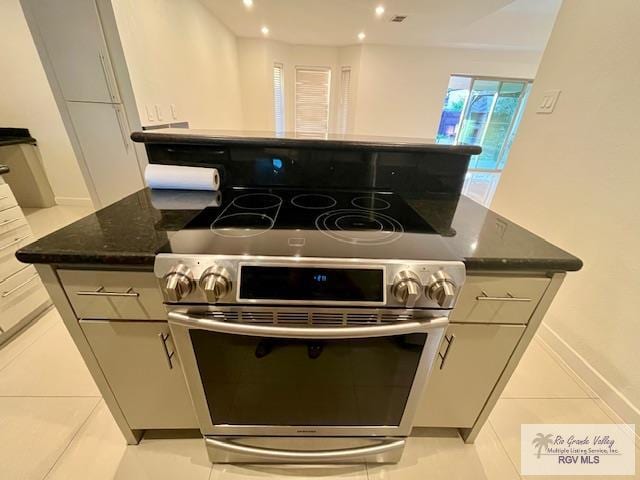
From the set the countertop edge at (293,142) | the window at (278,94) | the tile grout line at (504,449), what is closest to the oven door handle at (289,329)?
the countertop edge at (293,142)

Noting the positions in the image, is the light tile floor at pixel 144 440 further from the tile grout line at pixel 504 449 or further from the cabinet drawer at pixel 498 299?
the cabinet drawer at pixel 498 299

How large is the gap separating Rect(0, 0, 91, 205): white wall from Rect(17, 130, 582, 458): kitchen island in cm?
327

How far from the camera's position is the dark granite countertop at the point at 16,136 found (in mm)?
2827

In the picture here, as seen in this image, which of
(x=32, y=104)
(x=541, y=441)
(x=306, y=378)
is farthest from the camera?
(x=32, y=104)

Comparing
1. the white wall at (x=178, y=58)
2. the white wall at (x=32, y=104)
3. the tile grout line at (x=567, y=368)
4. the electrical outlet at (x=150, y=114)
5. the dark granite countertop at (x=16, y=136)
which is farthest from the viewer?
the dark granite countertop at (x=16, y=136)

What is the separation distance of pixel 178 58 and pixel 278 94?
2798 millimetres

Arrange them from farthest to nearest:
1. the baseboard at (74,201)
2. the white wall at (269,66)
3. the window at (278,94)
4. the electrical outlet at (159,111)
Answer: the window at (278,94) < the white wall at (269,66) < the baseboard at (74,201) < the electrical outlet at (159,111)

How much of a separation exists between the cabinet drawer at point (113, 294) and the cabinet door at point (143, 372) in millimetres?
37

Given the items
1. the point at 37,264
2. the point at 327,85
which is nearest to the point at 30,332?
the point at 37,264

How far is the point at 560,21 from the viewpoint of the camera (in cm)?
154

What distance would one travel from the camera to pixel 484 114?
5562 millimetres

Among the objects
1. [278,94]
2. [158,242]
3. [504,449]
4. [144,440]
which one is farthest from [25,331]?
[278,94]

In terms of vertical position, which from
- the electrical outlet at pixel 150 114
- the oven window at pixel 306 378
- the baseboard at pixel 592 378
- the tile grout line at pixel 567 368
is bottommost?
the tile grout line at pixel 567 368

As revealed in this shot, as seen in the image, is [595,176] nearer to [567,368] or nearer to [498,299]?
[567,368]
